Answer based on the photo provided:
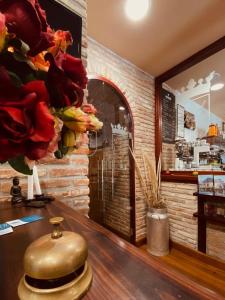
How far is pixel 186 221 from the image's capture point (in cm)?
251

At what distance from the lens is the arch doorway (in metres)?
2.59

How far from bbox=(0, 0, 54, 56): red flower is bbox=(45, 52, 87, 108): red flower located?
0.11 feet

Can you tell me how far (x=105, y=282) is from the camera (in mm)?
374

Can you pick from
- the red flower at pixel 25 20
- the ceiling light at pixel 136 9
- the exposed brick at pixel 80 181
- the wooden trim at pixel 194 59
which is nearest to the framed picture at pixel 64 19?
the ceiling light at pixel 136 9

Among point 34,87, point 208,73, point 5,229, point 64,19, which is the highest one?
point 208,73

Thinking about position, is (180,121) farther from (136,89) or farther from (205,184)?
(205,184)

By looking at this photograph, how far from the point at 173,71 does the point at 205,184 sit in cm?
174

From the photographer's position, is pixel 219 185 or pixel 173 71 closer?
pixel 219 185

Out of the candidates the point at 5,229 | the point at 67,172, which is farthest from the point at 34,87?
the point at 67,172

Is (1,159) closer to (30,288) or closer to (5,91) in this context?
(5,91)

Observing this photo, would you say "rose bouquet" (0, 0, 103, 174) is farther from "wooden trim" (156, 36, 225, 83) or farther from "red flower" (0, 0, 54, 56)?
"wooden trim" (156, 36, 225, 83)

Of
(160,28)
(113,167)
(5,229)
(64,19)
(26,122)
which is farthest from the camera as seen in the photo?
(113,167)

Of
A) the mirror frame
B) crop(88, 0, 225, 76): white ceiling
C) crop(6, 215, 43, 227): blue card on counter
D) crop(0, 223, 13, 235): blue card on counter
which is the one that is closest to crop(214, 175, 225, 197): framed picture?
the mirror frame

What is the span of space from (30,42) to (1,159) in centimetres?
21
